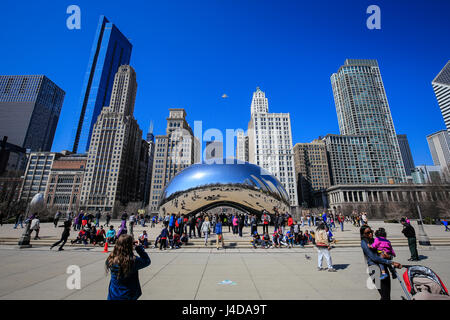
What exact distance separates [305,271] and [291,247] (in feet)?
19.5

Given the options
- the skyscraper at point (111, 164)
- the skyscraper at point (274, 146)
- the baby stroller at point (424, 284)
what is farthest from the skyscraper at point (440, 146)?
the skyscraper at point (111, 164)

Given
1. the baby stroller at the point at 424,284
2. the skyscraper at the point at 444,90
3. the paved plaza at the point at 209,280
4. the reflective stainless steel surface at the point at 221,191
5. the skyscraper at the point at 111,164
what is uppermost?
the skyscraper at the point at 444,90

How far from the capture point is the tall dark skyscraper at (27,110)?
138500mm

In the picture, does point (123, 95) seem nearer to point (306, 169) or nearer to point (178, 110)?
point (178, 110)

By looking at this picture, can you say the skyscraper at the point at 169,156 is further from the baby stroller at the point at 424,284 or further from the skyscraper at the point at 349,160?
the baby stroller at the point at 424,284

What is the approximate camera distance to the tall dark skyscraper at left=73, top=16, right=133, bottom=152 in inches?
5930

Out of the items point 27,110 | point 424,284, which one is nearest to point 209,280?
point 424,284

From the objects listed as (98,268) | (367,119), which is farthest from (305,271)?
(367,119)

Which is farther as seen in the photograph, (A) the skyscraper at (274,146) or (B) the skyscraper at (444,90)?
(B) the skyscraper at (444,90)

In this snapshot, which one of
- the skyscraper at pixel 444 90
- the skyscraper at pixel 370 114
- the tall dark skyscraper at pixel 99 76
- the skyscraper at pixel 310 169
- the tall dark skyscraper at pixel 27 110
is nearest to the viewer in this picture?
the skyscraper at pixel 444 90

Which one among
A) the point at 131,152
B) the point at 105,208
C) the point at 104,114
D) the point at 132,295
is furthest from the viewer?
the point at 131,152

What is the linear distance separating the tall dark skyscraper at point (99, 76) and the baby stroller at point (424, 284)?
18134 centimetres

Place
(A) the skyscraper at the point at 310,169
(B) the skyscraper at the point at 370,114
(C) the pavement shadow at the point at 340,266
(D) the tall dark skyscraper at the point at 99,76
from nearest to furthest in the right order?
(C) the pavement shadow at the point at 340,266
(B) the skyscraper at the point at 370,114
(A) the skyscraper at the point at 310,169
(D) the tall dark skyscraper at the point at 99,76

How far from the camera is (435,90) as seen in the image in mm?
127062
